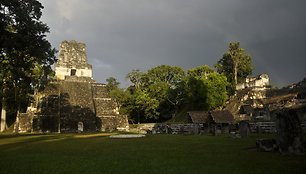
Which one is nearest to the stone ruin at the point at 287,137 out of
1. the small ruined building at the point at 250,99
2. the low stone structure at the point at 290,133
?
the low stone structure at the point at 290,133

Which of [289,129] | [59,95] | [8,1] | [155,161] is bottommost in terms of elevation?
[155,161]

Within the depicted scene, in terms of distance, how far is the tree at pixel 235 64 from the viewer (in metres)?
69.7

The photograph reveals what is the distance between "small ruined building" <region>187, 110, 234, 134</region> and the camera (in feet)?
118

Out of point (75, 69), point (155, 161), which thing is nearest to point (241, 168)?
point (155, 161)

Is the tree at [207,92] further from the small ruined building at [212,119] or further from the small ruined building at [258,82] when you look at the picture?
A: the small ruined building at [212,119]

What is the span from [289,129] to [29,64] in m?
16.9

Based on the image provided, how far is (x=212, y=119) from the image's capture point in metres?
36.7

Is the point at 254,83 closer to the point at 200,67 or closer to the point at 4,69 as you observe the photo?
the point at 200,67

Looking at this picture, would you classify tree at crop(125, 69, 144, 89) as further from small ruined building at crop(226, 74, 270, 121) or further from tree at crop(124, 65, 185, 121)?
small ruined building at crop(226, 74, 270, 121)

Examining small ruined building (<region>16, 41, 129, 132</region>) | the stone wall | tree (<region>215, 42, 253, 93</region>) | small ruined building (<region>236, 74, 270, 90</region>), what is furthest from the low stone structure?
tree (<region>215, 42, 253, 93</region>)

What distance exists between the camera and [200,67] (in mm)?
66812

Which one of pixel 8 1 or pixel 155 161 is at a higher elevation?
pixel 8 1

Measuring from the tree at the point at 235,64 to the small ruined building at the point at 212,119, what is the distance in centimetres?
3207

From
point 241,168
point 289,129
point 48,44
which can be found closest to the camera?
point 241,168
